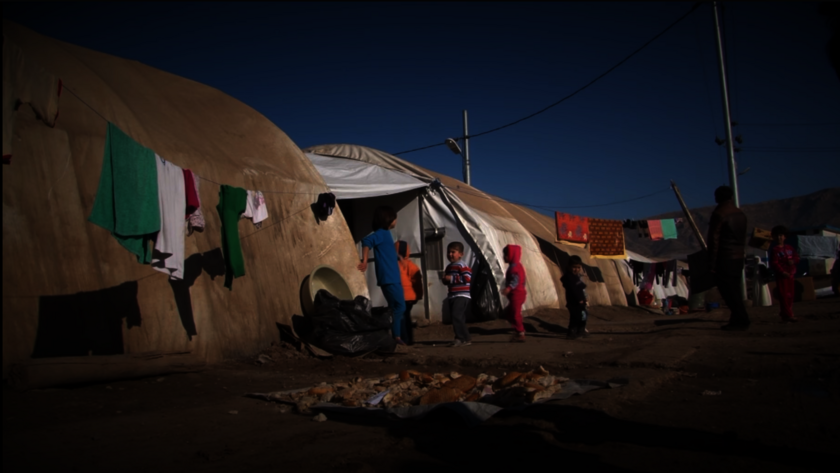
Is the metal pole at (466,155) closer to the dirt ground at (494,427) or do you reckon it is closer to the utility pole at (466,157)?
the utility pole at (466,157)

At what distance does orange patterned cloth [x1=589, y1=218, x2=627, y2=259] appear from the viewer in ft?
55.2

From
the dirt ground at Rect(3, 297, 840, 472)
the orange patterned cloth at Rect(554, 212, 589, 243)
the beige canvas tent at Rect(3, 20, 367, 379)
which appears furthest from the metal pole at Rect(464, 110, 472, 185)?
the dirt ground at Rect(3, 297, 840, 472)

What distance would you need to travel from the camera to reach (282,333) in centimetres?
697

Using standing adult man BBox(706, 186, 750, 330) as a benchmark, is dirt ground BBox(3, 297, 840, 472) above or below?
below

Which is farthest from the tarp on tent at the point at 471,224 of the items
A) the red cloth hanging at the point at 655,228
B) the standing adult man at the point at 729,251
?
the red cloth hanging at the point at 655,228

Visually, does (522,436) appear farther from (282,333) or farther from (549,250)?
(549,250)

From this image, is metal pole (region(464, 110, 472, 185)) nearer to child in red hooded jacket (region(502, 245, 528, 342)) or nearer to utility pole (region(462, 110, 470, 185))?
utility pole (region(462, 110, 470, 185))

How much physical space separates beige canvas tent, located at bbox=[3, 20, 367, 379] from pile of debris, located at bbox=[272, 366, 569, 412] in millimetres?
1958

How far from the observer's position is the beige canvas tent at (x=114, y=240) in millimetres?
4406

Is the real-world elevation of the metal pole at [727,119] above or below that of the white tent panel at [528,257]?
above

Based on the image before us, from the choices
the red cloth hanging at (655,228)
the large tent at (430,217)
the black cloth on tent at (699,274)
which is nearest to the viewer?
the large tent at (430,217)

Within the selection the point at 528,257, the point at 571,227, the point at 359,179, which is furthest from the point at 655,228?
the point at 359,179

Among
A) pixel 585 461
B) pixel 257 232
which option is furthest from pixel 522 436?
pixel 257 232

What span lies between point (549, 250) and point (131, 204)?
42.5ft
